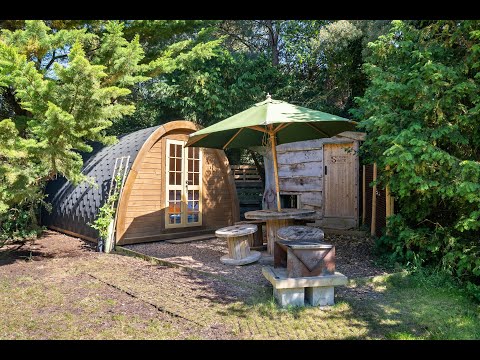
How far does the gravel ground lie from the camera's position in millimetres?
5124

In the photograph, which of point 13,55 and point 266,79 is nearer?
point 13,55

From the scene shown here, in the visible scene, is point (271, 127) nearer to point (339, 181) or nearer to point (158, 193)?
point (158, 193)

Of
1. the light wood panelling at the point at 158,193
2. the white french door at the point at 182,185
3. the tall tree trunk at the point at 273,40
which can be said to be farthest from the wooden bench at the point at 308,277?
the tall tree trunk at the point at 273,40

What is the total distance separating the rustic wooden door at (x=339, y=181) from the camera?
8.88 metres

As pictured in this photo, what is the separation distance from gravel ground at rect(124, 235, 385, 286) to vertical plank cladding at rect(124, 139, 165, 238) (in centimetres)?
35

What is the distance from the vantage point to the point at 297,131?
6.76 meters

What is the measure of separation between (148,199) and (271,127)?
3.11 meters

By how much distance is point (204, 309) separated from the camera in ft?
12.6

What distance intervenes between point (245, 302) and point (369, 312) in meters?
1.29

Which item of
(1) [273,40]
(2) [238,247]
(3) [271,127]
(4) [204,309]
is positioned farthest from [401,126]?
(1) [273,40]

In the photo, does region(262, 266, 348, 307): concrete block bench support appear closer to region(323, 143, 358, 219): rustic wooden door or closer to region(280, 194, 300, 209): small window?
region(323, 143, 358, 219): rustic wooden door

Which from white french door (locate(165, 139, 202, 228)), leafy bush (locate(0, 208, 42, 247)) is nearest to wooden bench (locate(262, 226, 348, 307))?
white french door (locate(165, 139, 202, 228))
